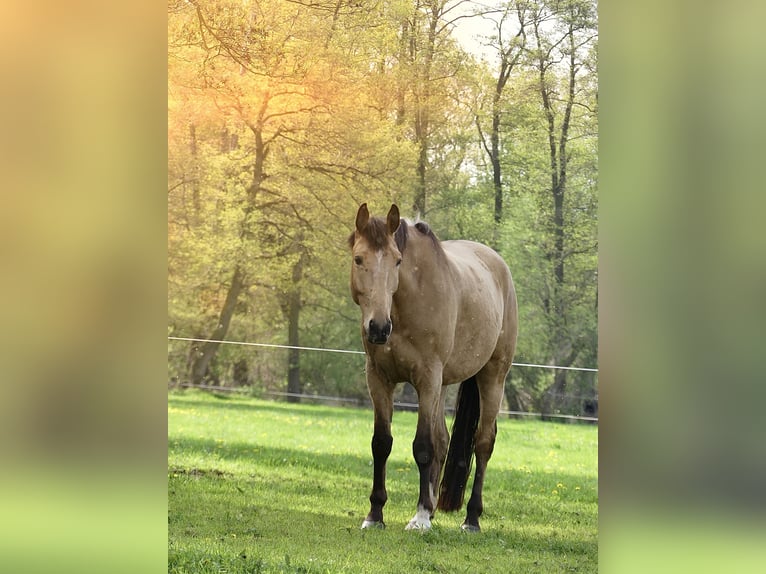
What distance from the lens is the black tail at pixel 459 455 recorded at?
4.82 m

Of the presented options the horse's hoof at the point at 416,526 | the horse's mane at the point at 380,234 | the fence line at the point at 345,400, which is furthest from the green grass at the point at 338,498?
the horse's mane at the point at 380,234

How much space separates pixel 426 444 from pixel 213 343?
6974mm

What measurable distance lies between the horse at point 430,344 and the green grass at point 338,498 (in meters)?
0.23

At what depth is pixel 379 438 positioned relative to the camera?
4309 mm

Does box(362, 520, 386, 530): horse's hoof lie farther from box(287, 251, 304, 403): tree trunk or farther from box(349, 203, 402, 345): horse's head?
box(287, 251, 304, 403): tree trunk

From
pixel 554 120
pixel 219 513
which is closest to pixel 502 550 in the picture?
pixel 219 513

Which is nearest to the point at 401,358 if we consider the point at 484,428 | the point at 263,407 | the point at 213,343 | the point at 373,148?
the point at 484,428

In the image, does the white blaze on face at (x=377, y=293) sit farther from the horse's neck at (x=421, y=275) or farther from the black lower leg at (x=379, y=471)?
the black lower leg at (x=379, y=471)
